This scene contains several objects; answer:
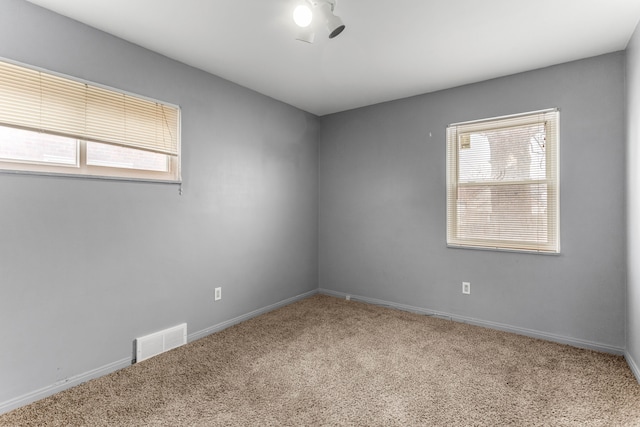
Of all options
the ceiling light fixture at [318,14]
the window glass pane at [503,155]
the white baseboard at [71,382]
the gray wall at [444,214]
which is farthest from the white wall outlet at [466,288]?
the ceiling light fixture at [318,14]

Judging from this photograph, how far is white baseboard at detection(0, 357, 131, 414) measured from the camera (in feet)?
6.32

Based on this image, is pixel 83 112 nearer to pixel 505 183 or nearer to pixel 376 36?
pixel 376 36

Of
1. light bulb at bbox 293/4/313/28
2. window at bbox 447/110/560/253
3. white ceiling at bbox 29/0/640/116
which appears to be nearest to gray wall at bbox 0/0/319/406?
white ceiling at bbox 29/0/640/116

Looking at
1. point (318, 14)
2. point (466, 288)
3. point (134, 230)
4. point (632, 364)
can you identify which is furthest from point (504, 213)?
point (134, 230)

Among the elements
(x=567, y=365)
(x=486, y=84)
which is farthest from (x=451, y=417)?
(x=486, y=84)

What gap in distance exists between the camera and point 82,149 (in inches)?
88.7

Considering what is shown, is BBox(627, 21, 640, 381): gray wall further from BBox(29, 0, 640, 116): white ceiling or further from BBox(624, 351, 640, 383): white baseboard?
BBox(29, 0, 640, 116): white ceiling

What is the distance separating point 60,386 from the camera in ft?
6.95

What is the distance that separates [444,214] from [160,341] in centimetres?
304

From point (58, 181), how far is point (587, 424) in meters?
3.56

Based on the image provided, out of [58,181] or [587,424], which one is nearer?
[587,424]

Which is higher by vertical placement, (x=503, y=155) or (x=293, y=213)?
(x=503, y=155)

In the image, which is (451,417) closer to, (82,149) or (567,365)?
(567,365)

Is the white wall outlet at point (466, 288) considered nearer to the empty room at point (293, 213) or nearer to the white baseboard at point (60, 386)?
the empty room at point (293, 213)
